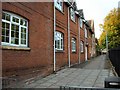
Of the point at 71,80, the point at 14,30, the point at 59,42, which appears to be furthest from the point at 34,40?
the point at 59,42

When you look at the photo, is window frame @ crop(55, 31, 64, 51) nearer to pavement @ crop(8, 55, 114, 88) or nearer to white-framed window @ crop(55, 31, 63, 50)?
white-framed window @ crop(55, 31, 63, 50)

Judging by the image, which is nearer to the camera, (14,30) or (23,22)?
(14,30)

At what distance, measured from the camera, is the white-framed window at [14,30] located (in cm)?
953

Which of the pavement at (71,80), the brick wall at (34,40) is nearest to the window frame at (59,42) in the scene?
the brick wall at (34,40)

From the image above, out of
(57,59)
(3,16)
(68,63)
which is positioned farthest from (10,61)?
(68,63)

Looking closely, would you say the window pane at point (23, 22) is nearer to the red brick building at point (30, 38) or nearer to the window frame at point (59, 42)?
the red brick building at point (30, 38)

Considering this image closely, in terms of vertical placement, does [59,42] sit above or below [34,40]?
above

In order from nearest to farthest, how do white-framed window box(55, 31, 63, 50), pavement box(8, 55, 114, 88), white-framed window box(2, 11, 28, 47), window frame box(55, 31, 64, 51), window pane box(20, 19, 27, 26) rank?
white-framed window box(2, 11, 28, 47)
pavement box(8, 55, 114, 88)
window pane box(20, 19, 27, 26)
window frame box(55, 31, 64, 51)
white-framed window box(55, 31, 63, 50)

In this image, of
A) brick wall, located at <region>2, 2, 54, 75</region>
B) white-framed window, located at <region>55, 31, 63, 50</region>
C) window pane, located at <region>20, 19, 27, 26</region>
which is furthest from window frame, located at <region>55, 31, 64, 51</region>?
window pane, located at <region>20, 19, 27, 26</region>

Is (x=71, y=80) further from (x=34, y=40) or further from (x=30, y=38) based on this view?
(x=30, y=38)

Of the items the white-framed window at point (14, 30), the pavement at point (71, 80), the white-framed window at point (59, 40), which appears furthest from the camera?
the white-framed window at point (59, 40)

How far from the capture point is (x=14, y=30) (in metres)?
10.2

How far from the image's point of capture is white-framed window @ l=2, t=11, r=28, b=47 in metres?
9.53

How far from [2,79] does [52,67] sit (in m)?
6.37
